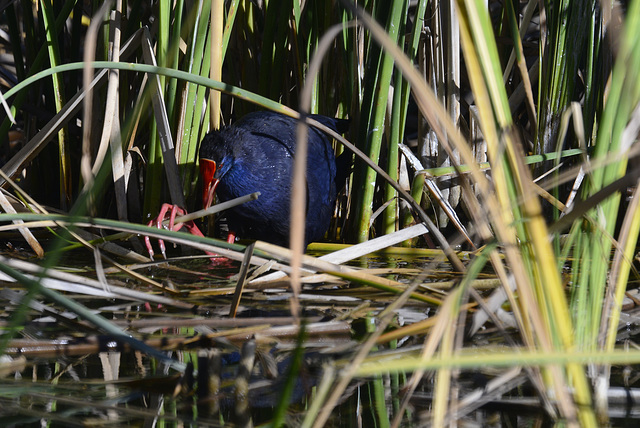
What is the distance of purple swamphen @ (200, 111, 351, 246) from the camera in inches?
86.2

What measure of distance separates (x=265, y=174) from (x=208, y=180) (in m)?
0.20

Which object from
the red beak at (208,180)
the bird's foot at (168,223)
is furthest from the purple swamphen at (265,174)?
the bird's foot at (168,223)

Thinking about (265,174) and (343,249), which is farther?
(265,174)

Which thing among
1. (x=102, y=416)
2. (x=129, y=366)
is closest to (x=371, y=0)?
(x=129, y=366)

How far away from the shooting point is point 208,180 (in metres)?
2.20

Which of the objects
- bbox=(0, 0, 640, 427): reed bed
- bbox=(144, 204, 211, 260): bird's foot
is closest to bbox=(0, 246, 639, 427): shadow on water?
bbox=(0, 0, 640, 427): reed bed

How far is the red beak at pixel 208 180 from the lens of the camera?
2176mm

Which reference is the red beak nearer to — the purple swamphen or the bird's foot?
the purple swamphen

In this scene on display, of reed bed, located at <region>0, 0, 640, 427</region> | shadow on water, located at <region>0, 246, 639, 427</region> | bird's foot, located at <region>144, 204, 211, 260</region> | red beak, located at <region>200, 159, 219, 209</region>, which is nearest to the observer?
reed bed, located at <region>0, 0, 640, 427</region>

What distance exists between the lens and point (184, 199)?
2197mm

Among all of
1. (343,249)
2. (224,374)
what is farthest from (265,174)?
(224,374)

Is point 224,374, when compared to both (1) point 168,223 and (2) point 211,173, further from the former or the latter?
(2) point 211,173

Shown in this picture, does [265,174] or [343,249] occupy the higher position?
[265,174]

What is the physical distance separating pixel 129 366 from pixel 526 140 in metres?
1.82
